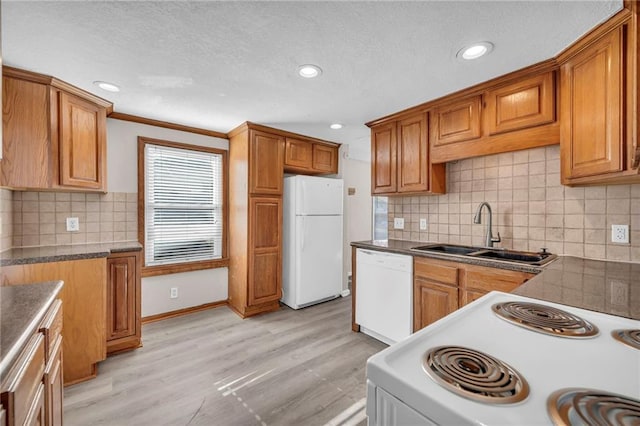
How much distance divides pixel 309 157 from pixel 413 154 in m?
1.51

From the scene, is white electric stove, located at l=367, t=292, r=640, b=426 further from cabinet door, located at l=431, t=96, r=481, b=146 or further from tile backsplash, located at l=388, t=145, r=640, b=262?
cabinet door, located at l=431, t=96, r=481, b=146

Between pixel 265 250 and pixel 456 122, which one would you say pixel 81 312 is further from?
pixel 456 122

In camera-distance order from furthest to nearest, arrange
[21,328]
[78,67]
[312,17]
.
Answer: [78,67] < [312,17] < [21,328]

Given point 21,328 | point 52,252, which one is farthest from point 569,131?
point 52,252

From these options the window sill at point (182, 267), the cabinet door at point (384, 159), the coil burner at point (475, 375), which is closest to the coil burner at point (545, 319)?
the coil burner at point (475, 375)

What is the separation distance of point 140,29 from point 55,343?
1620 millimetres

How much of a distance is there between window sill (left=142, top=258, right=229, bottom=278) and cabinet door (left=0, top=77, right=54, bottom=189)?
128 cm

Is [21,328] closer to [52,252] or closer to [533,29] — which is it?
[52,252]

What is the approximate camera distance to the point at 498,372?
630 millimetres

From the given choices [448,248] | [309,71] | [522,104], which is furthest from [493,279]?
[309,71]

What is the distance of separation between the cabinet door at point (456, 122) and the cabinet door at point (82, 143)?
10.0ft

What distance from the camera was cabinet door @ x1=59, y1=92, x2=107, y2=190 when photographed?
2277mm

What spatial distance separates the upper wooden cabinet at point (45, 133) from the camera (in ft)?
6.67

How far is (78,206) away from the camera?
269cm
